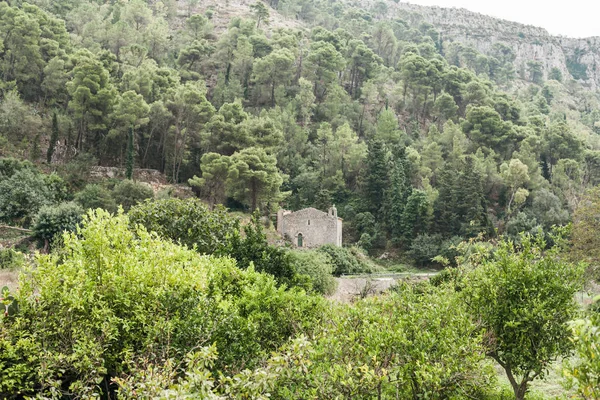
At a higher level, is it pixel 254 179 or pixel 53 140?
pixel 53 140

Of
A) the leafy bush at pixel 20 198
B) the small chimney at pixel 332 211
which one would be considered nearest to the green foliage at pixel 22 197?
the leafy bush at pixel 20 198

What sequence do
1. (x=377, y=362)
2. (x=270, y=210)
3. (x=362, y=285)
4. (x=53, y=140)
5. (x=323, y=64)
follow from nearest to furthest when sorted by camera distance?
1. (x=377, y=362)
2. (x=362, y=285)
3. (x=53, y=140)
4. (x=270, y=210)
5. (x=323, y=64)

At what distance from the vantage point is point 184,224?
22.3m

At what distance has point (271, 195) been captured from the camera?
45.1 m

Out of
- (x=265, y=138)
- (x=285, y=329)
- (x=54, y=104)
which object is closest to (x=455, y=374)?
(x=285, y=329)

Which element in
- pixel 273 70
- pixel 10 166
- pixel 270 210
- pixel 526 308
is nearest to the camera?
pixel 526 308

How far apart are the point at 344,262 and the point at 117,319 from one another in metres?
29.6

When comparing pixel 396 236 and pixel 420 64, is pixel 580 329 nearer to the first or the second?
pixel 396 236

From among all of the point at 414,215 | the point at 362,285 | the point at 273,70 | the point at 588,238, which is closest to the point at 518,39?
the point at 273,70

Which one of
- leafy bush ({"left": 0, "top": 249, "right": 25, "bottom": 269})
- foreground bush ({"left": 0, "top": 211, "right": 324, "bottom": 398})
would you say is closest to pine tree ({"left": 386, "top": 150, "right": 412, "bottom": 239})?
leafy bush ({"left": 0, "top": 249, "right": 25, "bottom": 269})

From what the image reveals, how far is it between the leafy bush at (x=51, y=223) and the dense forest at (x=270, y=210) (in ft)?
0.51

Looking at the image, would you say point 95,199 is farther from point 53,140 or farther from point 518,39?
point 518,39

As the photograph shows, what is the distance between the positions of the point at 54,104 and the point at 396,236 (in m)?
36.2

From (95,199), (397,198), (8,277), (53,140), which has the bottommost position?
(8,277)
